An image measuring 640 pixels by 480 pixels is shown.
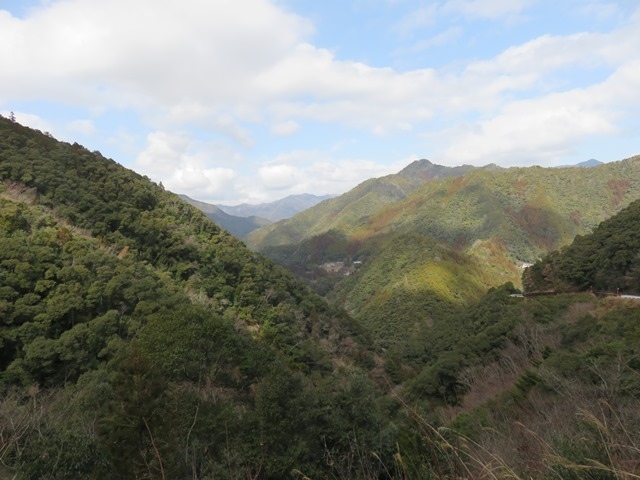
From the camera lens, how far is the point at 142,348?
16.2 metres

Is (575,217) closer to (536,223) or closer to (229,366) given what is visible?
(536,223)

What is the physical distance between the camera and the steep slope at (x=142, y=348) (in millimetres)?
9430

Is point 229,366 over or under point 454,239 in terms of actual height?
under

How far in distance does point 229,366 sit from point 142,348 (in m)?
4.36

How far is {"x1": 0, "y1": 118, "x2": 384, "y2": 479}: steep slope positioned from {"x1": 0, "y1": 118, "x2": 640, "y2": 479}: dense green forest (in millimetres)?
84

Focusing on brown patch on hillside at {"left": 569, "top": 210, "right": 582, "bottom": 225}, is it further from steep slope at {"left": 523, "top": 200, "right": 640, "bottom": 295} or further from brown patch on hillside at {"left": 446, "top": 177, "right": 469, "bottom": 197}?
steep slope at {"left": 523, "top": 200, "right": 640, "bottom": 295}

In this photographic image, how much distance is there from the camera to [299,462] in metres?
12.0

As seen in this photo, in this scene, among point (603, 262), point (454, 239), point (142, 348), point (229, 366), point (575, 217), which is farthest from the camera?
point (575, 217)

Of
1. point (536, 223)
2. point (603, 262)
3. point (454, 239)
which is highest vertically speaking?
point (536, 223)

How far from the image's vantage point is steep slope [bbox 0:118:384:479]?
9.43m

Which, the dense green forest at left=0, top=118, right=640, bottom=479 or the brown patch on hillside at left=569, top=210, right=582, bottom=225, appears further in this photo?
the brown patch on hillside at left=569, top=210, right=582, bottom=225

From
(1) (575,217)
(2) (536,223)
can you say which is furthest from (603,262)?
(1) (575,217)

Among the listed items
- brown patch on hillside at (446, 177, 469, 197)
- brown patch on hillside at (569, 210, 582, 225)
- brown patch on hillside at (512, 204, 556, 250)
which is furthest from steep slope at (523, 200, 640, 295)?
brown patch on hillside at (446, 177, 469, 197)

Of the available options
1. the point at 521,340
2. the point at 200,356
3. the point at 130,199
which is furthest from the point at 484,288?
the point at 200,356
